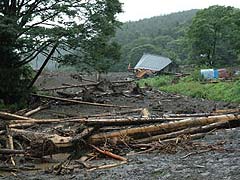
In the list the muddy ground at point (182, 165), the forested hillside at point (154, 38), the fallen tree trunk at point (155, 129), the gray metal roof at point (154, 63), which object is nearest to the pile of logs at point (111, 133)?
the fallen tree trunk at point (155, 129)

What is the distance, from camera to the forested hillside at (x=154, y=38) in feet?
288

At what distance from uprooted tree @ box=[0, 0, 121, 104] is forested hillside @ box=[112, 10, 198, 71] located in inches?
660

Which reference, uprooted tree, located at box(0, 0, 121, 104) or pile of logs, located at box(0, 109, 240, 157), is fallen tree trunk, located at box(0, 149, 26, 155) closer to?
pile of logs, located at box(0, 109, 240, 157)

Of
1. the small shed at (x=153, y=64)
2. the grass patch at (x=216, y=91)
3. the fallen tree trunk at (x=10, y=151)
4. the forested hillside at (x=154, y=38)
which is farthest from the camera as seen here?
the forested hillside at (x=154, y=38)

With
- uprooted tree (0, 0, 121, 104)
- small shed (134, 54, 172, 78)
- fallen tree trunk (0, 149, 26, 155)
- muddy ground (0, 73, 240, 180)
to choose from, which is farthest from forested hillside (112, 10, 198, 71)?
muddy ground (0, 73, 240, 180)

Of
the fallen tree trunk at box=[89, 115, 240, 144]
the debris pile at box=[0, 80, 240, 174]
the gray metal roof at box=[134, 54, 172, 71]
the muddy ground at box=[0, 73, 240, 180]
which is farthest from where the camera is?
the gray metal roof at box=[134, 54, 172, 71]

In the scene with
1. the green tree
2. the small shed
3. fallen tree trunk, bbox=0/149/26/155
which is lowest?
fallen tree trunk, bbox=0/149/26/155

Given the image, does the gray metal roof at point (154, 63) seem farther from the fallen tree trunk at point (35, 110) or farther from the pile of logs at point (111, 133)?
the pile of logs at point (111, 133)

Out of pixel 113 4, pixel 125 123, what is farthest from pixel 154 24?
pixel 125 123

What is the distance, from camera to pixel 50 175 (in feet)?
29.3

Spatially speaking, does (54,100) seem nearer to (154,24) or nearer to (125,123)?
(125,123)

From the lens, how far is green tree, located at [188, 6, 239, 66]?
54.1 m

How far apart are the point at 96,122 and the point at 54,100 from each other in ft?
42.7

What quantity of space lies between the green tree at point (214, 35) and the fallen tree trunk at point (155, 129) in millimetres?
42423
